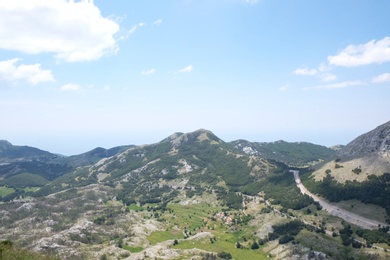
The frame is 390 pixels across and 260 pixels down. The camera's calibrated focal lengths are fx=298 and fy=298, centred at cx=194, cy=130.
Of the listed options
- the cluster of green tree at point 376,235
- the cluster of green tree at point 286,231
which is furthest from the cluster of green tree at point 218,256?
the cluster of green tree at point 376,235

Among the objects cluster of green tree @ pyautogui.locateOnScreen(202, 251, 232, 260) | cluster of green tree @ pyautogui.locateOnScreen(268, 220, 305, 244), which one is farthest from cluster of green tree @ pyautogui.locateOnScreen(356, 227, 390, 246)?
cluster of green tree @ pyautogui.locateOnScreen(202, 251, 232, 260)

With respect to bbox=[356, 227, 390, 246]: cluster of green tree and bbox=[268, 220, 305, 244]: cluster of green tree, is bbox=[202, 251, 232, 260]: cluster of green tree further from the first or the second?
bbox=[356, 227, 390, 246]: cluster of green tree

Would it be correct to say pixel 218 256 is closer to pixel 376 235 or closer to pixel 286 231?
pixel 286 231

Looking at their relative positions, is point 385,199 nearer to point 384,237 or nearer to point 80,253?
point 384,237

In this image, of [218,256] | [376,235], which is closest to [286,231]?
[218,256]

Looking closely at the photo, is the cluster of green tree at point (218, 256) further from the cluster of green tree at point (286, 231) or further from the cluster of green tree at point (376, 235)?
the cluster of green tree at point (376, 235)

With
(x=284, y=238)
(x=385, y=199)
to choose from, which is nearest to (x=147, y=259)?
(x=284, y=238)
